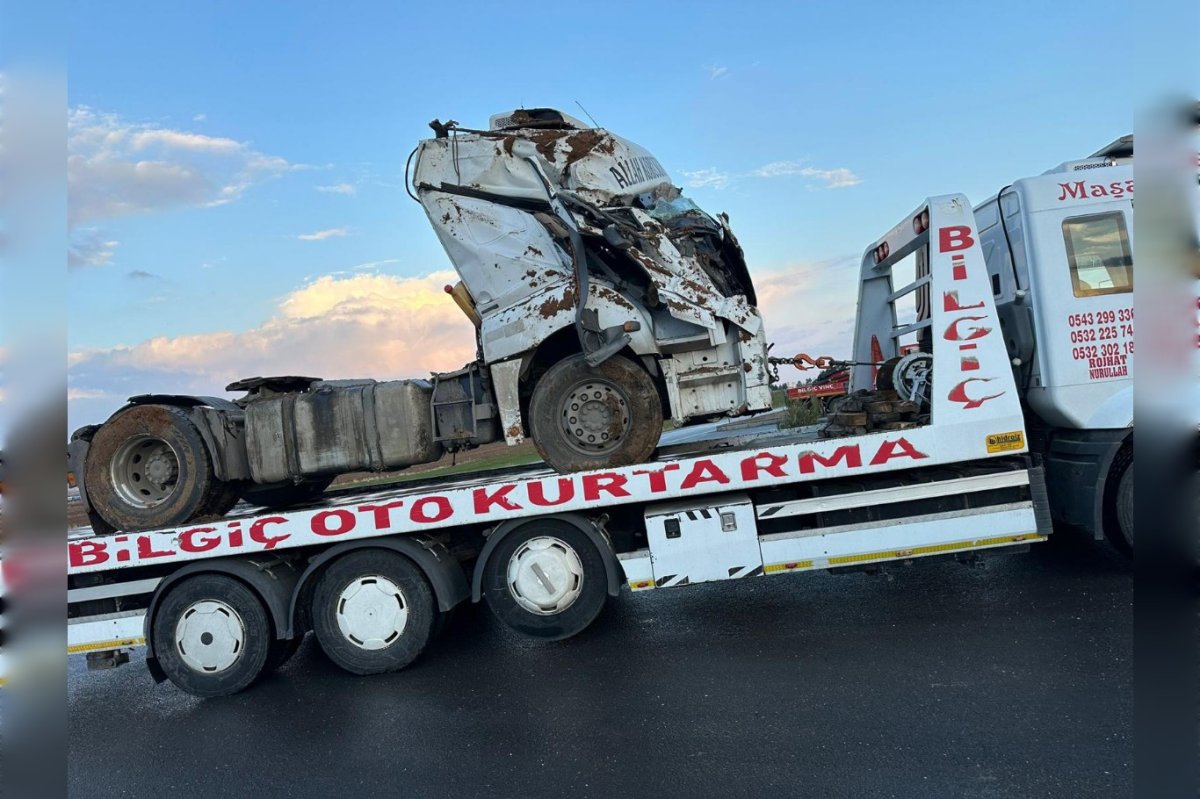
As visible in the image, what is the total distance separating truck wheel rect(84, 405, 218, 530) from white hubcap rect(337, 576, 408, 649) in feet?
4.96

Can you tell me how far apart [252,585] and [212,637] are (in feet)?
1.69

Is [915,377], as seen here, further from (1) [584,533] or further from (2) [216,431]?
(2) [216,431]

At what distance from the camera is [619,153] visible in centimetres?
651

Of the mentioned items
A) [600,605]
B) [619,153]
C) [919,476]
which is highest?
[619,153]

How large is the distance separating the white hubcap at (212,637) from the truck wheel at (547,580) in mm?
1817

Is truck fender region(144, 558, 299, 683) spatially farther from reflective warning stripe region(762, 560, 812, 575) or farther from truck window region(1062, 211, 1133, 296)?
truck window region(1062, 211, 1133, 296)

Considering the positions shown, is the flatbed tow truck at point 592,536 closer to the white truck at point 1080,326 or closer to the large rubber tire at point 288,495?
the white truck at point 1080,326

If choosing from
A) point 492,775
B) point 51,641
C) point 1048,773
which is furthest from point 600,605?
point 51,641

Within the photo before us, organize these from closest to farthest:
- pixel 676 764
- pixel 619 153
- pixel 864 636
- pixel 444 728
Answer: pixel 676 764 → pixel 444 728 → pixel 864 636 → pixel 619 153

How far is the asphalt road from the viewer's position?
3535 mm

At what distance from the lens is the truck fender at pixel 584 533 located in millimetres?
5359

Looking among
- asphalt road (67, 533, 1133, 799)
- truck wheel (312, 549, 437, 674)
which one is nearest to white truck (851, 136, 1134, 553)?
asphalt road (67, 533, 1133, 799)

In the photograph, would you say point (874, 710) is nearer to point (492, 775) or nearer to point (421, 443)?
point (492, 775)

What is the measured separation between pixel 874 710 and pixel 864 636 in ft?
3.74
